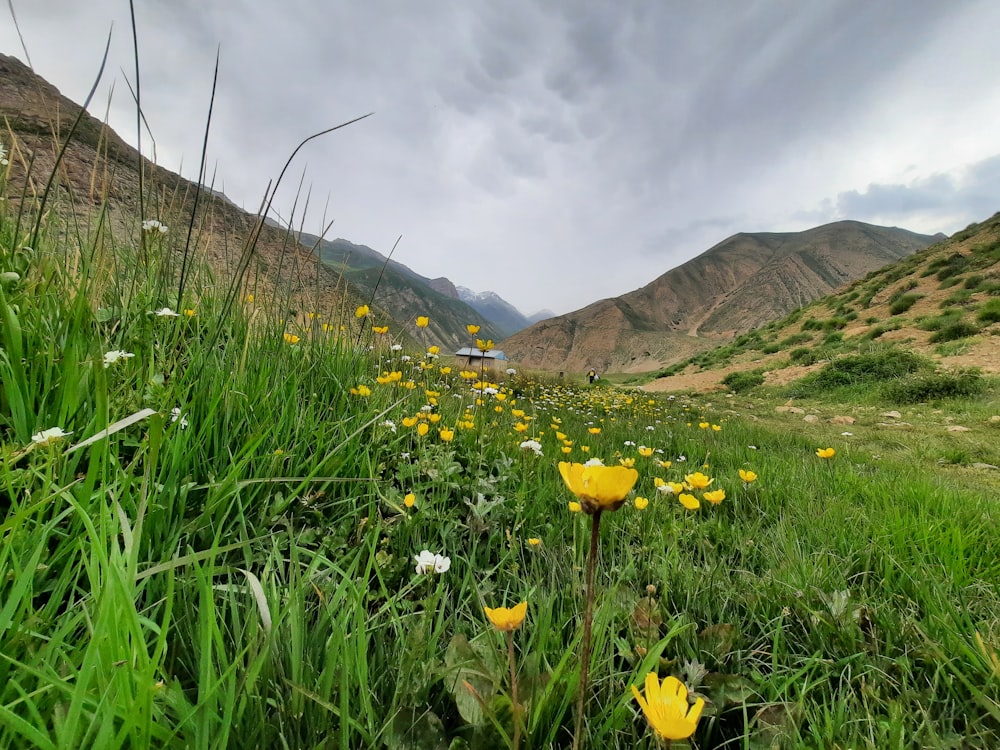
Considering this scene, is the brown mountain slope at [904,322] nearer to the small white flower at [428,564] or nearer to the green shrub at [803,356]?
the green shrub at [803,356]

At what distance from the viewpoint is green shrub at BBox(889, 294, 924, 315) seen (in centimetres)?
1009

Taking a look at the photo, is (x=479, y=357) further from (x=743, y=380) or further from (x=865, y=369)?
(x=743, y=380)

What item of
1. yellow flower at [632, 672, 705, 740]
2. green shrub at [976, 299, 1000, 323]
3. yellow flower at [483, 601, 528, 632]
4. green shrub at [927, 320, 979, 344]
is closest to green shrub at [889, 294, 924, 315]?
green shrub at [976, 299, 1000, 323]

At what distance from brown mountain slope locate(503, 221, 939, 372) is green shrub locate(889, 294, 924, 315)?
2697 cm

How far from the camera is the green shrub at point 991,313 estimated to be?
7.86 meters

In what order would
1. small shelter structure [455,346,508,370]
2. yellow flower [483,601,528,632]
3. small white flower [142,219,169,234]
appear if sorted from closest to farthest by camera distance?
yellow flower [483,601,528,632] → small white flower [142,219,169,234] → small shelter structure [455,346,508,370]

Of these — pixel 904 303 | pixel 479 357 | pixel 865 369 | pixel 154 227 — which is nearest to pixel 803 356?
pixel 865 369

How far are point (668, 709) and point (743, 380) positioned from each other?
1118 centimetres

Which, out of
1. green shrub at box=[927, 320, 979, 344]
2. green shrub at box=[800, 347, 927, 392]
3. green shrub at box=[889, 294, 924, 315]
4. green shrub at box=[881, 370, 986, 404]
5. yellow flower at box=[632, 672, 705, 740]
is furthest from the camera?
green shrub at box=[889, 294, 924, 315]

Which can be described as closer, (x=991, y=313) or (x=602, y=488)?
(x=602, y=488)

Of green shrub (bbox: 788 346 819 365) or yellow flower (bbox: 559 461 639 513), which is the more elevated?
green shrub (bbox: 788 346 819 365)

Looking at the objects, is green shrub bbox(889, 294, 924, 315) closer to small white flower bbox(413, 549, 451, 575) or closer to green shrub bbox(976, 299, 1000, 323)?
green shrub bbox(976, 299, 1000, 323)

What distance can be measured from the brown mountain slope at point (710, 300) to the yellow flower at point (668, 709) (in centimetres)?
3903

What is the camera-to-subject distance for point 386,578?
3.73 ft
